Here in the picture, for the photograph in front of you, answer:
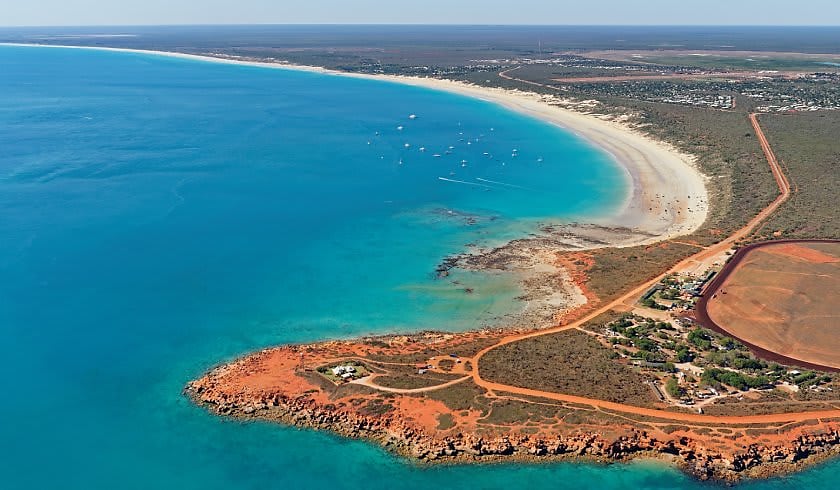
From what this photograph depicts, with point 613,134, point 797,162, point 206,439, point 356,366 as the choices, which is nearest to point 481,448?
point 356,366

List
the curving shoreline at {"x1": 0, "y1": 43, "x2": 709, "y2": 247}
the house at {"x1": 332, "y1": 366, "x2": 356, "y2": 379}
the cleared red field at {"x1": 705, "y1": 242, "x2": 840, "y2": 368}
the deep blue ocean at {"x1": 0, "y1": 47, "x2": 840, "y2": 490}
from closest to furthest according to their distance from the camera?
the deep blue ocean at {"x1": 0, "y1": 47, "x2": 840, "y2": 490}, the house at {"x1": 332, "y1": 366, "x2": 356, "y2": 379}, the cleared red field at {"x1": 705, "y1": 242, "x2": 840, "y2": 368}, the curving shoreline at {"x1": 0, "y1": 43, "x2": 709, "y2": 247}

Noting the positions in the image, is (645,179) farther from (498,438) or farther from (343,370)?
(498,438)

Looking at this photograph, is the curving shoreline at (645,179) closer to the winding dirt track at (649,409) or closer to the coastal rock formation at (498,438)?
the winding dirt track at (649,409)

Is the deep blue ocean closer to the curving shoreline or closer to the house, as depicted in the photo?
the curving shoreline

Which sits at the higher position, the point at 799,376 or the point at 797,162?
the point at 797,162

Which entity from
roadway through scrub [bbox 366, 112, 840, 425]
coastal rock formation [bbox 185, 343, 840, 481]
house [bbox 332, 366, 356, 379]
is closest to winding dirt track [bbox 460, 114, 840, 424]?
roadway through scrub [bbox 366, 112, 840, 425]

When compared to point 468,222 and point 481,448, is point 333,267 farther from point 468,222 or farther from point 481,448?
point 481,448

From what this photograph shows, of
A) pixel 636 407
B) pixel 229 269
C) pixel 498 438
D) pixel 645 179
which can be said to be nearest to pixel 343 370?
pixel 498 438

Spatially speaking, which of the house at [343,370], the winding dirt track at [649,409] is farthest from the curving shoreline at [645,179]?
the house at [343,370]
